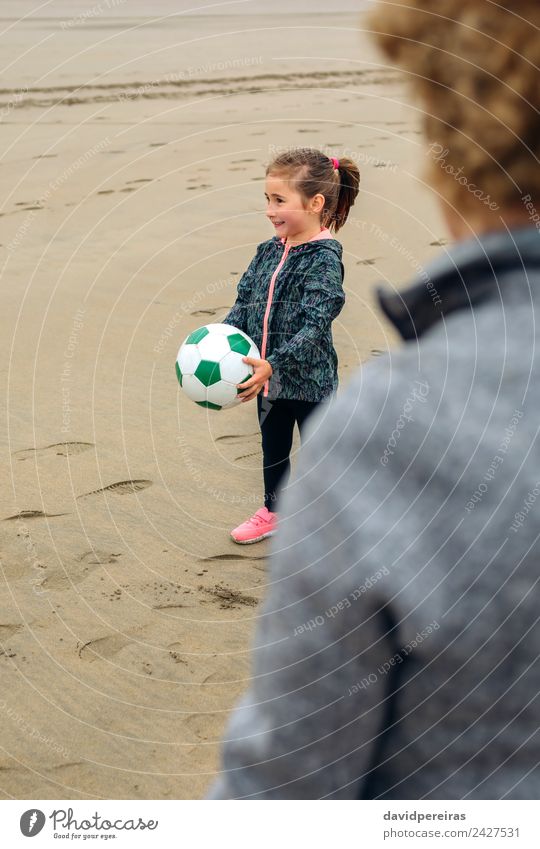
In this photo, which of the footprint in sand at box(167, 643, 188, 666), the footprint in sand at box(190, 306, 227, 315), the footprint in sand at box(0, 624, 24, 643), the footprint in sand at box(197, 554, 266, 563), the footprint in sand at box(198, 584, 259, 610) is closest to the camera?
the footprint in sand at box(167, 643, 188, 666)

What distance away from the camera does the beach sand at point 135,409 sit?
3.21m

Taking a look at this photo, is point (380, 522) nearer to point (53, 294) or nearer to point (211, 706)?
point (211, 706)

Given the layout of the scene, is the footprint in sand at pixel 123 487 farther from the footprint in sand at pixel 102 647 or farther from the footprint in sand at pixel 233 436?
the footprint in sand at pixel 102 647

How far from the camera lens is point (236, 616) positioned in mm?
3682

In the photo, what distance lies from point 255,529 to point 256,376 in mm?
767

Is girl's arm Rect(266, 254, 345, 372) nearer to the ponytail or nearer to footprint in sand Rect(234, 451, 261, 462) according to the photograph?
the ponytail

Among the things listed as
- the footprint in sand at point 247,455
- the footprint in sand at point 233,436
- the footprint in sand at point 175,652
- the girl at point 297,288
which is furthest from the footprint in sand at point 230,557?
the footprint in sand at point 233,436

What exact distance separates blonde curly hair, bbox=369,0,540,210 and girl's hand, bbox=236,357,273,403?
2779 millimetres

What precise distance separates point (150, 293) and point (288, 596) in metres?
6.49

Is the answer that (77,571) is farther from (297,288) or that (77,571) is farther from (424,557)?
(424,557)

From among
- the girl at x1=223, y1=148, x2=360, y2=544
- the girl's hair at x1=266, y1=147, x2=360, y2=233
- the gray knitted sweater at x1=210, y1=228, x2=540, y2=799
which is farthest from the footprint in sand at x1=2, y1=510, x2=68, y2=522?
the gray knitted sweater at x1=210, y1=228, x2=540, y2=799

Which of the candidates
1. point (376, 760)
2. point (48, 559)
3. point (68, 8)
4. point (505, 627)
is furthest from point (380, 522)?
point (68, 8)

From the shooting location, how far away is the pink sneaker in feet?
13.8

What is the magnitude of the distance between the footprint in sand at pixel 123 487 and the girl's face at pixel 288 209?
1433 millimetres
